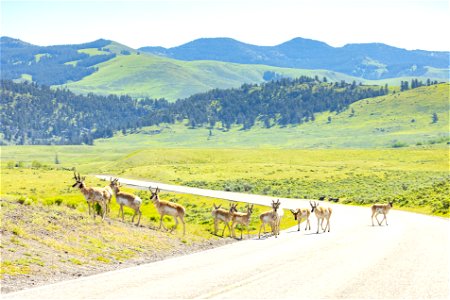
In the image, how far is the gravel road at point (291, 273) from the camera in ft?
61.9

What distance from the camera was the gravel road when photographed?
1886 centimetres

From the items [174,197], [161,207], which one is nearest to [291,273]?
[161,207]

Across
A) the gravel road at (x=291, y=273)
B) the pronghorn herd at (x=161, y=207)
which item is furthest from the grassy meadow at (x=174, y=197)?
the gravel road at (x=291, y=273)

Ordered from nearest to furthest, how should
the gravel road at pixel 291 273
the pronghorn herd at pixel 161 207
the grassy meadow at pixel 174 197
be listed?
1. the gravel road at pixel 291 273
2. the grassy meadow at pixel 174 197
3. the pronghorn herd at pixel 161 207

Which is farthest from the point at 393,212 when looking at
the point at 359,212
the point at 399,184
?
the point at 399,184

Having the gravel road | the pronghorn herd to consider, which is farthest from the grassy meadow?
the gravel road

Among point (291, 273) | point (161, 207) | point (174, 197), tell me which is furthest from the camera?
point (174, 197)

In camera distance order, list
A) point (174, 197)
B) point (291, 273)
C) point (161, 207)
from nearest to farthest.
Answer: point (291, 273) < point (161, 207) < point (174, 197)

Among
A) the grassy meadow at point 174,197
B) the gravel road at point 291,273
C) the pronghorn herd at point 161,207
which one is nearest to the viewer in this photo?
the gravel road at point 291,273

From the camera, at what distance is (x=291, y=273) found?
22703 millimetres

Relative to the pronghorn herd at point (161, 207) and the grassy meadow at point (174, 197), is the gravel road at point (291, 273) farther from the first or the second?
Answer: the grassy meadow at point (174, 197)

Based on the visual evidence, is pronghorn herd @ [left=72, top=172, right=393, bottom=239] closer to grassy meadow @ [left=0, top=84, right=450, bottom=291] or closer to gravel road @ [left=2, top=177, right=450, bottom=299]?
grassy meadow @ [left=0, top=84, right=450, bottom=291]

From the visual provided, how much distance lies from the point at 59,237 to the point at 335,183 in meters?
73.6

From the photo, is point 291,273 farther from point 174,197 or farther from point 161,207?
point 174,197
